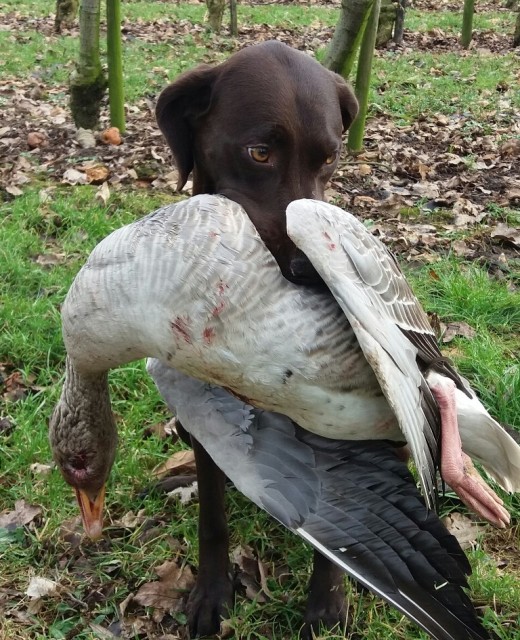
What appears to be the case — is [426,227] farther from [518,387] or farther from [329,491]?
[329,491]

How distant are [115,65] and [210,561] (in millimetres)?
4971

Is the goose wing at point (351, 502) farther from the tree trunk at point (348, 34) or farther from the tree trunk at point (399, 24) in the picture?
the tree trunk at point (399, 24)

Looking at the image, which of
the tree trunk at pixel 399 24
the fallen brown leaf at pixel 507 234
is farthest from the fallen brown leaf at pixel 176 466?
Result: the tree trunk at pixel 399 24

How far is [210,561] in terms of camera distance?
2.62 m

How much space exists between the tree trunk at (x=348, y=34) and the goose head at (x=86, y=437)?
385cm

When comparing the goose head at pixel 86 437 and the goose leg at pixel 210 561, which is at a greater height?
the goose head at pixel 86 437

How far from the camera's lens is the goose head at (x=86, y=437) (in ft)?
8.14

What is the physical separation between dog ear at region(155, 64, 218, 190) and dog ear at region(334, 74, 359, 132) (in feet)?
1.57

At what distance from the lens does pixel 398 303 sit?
2.04 m

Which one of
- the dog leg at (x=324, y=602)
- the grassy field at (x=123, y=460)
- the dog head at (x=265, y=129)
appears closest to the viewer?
the dog head at (x=265, y=129)

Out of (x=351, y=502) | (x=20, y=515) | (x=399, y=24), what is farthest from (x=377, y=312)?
(x=399, y=24)

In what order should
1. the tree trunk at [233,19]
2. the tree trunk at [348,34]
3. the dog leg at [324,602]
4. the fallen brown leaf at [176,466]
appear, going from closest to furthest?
the dog leg at [324,602] < the fallen brown leaf at [176,466] < the tree trunk at [348,34] < the tree trunk at [233,19]

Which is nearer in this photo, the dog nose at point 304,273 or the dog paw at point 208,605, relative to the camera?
the dog nose at point 304,273

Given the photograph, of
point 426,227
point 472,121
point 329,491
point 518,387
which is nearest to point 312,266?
point 329,491
